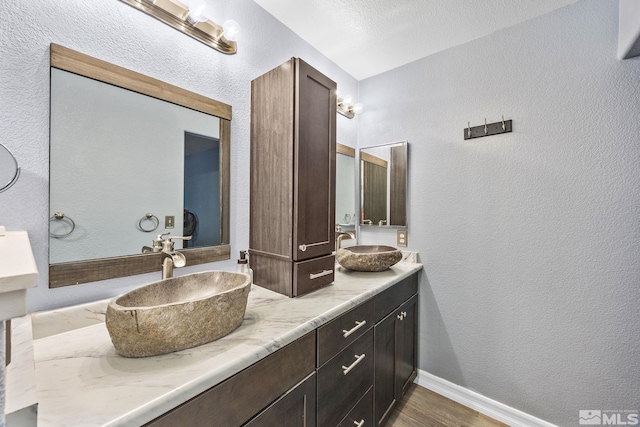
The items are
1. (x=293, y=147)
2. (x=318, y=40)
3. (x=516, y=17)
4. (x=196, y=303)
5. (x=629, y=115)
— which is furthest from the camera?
(x=318, y=40)

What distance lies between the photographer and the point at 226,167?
1.32 meters

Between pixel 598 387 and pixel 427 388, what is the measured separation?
0.92 meters

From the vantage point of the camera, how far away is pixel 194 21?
3.80 ft

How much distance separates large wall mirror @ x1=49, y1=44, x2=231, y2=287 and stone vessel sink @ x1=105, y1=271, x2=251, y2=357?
0.28 meters

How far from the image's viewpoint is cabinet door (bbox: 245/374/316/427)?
76cm

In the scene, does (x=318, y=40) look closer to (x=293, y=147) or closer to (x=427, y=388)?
(x=293, y=147)

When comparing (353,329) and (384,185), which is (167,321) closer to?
(353,329)

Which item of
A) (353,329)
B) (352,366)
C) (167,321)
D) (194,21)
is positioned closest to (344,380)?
(352,366)

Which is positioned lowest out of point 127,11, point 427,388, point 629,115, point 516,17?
point 427,388

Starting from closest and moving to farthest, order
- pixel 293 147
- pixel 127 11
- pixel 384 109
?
pixel 127 11 → pixel 293 147 → pixel 384 109

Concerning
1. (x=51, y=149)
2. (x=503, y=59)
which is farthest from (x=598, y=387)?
(x=51, y=149)

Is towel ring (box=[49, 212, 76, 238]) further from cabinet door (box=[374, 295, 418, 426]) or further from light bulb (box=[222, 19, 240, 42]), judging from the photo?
cabinet door (box=[374, 295, 418, 426])

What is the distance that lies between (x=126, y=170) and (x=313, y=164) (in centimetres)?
76

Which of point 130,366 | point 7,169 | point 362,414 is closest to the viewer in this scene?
point 130,366
